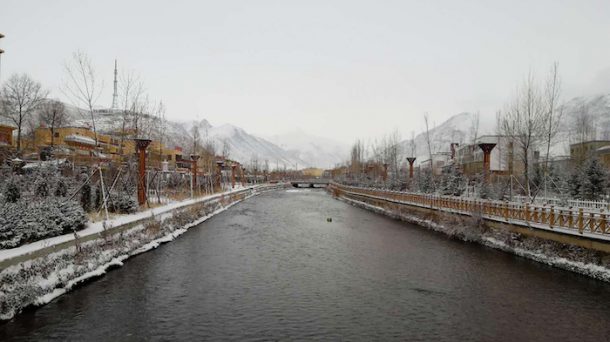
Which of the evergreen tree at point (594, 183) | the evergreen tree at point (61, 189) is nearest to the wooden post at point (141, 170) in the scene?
the evergreen tree at point (61, 189)

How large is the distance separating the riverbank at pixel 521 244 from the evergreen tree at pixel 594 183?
12.8 m

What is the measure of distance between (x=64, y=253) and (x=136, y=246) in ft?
18.3

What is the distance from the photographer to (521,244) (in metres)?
19.3

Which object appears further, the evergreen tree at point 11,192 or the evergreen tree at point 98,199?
the evergreen tree at point 98,199

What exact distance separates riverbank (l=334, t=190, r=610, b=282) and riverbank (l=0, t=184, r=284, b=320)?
55.1ft

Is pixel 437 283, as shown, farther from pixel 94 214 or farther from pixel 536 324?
pixel 94 214

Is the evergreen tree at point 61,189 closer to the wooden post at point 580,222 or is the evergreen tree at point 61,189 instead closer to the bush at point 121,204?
the bush at point 121,204

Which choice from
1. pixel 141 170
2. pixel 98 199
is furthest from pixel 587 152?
pixel 98 199

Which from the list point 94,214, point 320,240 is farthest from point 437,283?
point 94,214

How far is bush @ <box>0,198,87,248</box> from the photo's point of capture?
1263 centimetres

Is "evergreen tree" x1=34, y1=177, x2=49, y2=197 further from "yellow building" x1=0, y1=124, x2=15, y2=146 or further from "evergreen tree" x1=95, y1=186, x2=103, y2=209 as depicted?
"yellow building" x1=0, y1=124, x2=15, y2=146

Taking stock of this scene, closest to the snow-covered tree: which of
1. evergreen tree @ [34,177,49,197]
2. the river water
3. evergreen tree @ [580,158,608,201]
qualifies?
evergreen tree @ [580,158,608,201]

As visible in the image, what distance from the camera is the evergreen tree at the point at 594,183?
1292 inches

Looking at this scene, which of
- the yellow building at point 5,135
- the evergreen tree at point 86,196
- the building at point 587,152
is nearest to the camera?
the evergreen tree at point 86,196
